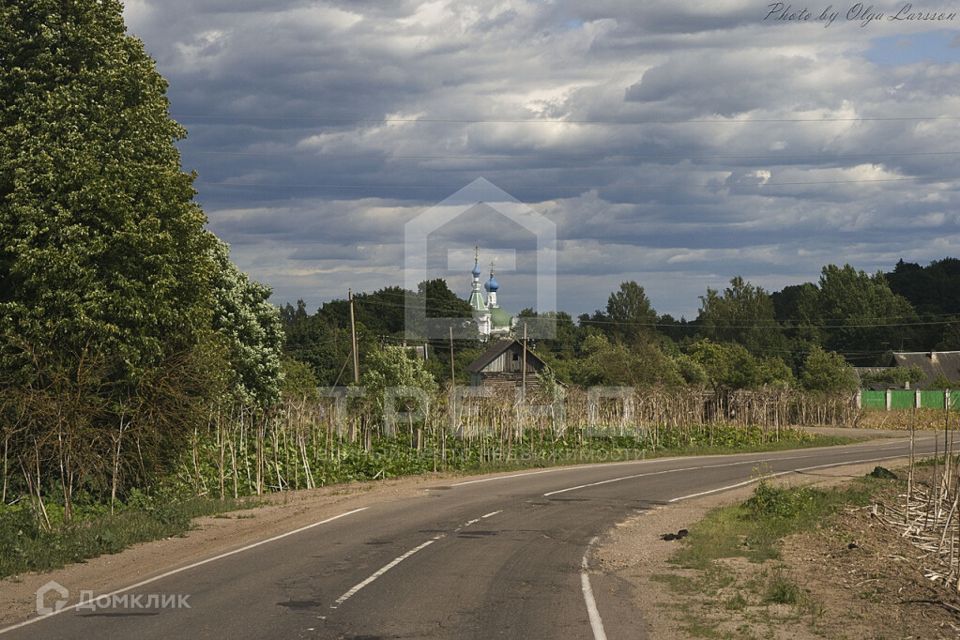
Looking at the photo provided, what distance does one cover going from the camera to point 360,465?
33500mm

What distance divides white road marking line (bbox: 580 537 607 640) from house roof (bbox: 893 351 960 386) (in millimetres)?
89907

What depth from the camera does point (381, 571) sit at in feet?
48.3

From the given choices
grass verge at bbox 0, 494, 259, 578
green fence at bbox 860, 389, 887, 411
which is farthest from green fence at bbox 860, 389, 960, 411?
grass verge at bbox 0, 494, 259, 578

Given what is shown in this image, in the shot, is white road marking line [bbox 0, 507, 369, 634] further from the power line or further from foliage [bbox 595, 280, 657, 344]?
foliage [bbox 595, 280, 657, 344]

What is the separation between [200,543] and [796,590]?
34.6ft

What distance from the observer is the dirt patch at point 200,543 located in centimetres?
1397

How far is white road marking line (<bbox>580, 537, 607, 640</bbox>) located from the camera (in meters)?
11.1

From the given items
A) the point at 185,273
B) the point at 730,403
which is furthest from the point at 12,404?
the point at 730,403

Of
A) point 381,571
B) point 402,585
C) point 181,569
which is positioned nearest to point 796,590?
point 402,585

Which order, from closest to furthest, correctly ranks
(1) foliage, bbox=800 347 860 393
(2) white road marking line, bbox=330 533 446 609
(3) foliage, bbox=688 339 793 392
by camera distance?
(2) white road marking line, bbox=330 533 446 609 → (3) foliage, bbox=688 339 793 392 → (1) foliage, bbox=800 347 860 393

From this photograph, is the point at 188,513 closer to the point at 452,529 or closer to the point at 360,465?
the point at 452,529

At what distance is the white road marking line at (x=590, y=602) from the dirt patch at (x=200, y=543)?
20.3 feet

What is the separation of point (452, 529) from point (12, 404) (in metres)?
10.4

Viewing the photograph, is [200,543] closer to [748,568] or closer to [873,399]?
[748,568]
